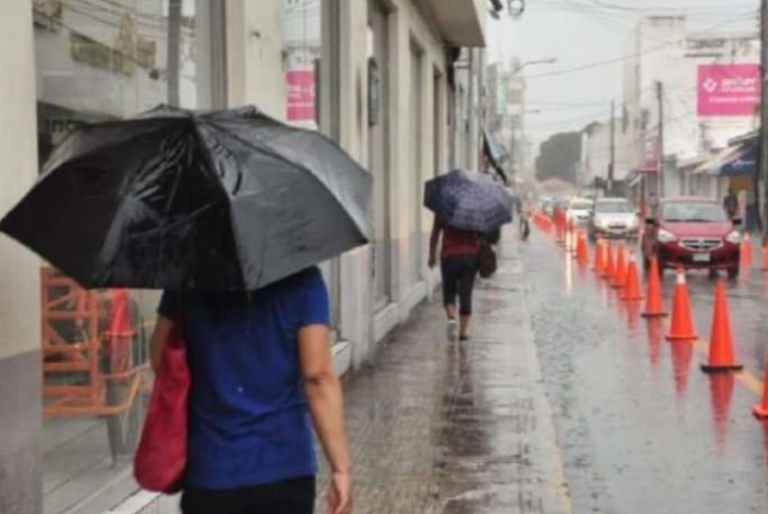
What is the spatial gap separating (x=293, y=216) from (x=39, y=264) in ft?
4.50

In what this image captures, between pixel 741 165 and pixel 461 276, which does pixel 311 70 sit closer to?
pixel 461 276

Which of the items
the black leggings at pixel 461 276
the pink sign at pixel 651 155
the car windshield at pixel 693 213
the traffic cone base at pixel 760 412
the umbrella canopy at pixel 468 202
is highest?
the pink sign at pixel 651 155

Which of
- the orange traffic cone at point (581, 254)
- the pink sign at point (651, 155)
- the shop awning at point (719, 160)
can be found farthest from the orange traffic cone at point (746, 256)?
the pink sign at point (651, 155)

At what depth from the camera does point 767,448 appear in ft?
26.2

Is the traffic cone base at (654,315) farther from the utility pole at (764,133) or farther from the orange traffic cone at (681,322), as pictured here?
the utility pole at (764,133)

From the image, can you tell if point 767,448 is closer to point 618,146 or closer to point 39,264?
point 39,264

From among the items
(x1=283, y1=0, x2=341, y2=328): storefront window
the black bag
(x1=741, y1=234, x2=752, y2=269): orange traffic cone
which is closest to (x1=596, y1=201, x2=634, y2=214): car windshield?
(x1=741, y1=234, x2=752, y2=269): orange traffic cone

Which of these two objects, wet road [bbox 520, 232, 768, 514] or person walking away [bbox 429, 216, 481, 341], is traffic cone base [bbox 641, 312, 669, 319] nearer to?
wet road [bbox 520, 232, 768, 514]

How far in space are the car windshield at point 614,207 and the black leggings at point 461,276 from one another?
112 feet

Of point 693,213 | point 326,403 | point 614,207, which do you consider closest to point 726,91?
point 614,207

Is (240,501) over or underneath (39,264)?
underneath

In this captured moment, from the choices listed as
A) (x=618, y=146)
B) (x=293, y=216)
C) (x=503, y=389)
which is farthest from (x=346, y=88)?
(x=618, y=146)

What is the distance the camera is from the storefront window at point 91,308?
475 cm

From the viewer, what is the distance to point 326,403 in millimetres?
3385
